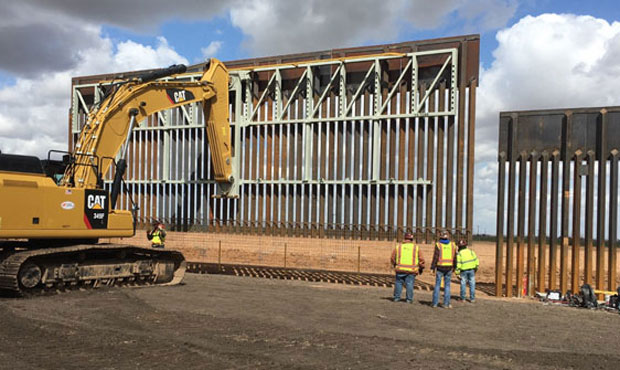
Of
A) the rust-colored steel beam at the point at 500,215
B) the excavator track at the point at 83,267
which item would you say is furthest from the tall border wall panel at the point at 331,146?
the excavator track at the point at 83,267

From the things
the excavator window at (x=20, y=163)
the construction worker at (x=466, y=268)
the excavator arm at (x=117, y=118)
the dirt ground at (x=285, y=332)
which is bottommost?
the dirt ground at (x=285, y=332)

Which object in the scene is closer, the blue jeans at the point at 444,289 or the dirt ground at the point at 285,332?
the dirt ground at the point at 285,332

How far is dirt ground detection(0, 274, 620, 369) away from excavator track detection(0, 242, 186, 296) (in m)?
0.54

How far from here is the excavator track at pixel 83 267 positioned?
1260cm

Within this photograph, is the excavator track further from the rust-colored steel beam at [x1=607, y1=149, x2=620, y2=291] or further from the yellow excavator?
the rust-colored steel beam at [x1=607, y1=149, x2=620, y2=291]

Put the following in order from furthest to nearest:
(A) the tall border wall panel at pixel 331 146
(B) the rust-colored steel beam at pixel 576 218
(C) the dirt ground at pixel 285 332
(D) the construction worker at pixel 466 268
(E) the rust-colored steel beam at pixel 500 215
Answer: (A) the tall border wall panel at pixel 331 146
(E) the rust-colored steel beam at pixel 500 215
(B) the rust-colored steel beam at pixel 576 218
(D) the construction worker at pixel 466 268
(C) the dirt ground at pixel 285 332

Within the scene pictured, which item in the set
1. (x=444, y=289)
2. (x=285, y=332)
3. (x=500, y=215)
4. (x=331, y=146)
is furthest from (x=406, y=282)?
A: (x=331, y=146)

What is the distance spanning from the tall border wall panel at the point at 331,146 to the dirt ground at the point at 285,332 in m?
10.2

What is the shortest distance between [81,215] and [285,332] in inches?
254

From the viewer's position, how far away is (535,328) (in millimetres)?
10711

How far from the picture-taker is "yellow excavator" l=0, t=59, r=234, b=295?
41.0ft

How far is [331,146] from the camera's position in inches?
1031

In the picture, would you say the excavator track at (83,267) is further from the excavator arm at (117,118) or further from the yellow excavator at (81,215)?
the excavator arm at (117,118)

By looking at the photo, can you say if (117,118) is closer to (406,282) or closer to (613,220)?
(406,282)
